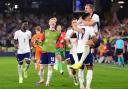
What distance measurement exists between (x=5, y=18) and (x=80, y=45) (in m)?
44.4

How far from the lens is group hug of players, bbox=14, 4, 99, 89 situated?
1619 cm

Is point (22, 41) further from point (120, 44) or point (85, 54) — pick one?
point (120, 44)

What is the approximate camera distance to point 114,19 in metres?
57.4

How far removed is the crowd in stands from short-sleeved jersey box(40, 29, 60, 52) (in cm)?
1877

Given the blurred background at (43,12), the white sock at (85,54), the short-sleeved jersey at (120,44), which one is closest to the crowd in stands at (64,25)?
the blurred background at (43,12)

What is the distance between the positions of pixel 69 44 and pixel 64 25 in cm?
3979

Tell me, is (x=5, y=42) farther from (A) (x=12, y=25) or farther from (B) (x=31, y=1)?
(B) (x=31, y=1)

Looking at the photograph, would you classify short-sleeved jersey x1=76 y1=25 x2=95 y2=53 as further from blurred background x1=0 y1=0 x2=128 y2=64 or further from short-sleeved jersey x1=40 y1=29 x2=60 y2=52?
blurred background x1=0 y1=0 x2=128 y2=64

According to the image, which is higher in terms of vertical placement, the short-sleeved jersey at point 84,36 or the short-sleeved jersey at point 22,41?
the short-sleeved jersey at point 84,36

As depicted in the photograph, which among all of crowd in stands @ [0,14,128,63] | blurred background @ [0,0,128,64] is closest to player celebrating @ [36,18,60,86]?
crowd in stands @ [0,14,128,63]

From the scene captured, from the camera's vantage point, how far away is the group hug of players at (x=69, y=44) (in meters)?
16.2

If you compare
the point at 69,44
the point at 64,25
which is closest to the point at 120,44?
the point at 69,44

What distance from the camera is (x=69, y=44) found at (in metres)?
20.0

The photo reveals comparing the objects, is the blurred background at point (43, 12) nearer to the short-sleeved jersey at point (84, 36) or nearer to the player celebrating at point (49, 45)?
the player celebrating at point (49, 45)
